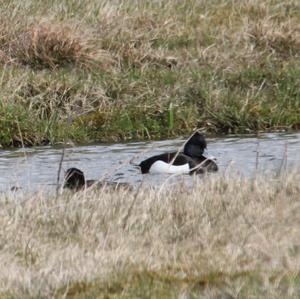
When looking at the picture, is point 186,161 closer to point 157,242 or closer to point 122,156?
point 122,156

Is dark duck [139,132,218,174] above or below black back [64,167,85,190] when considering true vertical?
below

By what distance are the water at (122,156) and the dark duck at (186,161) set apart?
0.49 ft

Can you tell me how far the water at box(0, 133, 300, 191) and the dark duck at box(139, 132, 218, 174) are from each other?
0.15 meters

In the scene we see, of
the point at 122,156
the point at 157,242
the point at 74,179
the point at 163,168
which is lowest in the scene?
the point at 122,156

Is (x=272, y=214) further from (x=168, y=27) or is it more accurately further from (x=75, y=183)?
(x=168, y=27)

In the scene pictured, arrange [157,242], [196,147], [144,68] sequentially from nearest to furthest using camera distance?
1. [157,242]
2. [196,147]
3. [144,68]

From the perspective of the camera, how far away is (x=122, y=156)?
40.9 ft

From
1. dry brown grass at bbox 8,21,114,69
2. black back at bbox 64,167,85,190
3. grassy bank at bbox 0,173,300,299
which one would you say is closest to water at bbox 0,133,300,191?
black back at bbox 64,167,85,190

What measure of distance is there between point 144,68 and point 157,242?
855 cm

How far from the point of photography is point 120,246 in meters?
6.38

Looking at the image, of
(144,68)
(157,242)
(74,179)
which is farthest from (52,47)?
(157,242)

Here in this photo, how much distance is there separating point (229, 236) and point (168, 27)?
10125 mm

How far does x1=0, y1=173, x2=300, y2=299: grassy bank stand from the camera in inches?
223

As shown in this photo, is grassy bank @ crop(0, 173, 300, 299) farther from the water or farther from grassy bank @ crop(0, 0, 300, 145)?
grassy bank @ crop(0, 0, 300, 145)
